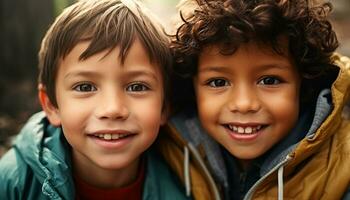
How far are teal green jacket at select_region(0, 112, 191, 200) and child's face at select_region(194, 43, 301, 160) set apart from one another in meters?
0.33

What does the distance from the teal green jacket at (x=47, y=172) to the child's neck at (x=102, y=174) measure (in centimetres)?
7

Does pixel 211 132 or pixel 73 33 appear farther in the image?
pixel 211 132

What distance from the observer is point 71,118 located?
7.77ft

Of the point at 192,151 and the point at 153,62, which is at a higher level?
the point at 153,62

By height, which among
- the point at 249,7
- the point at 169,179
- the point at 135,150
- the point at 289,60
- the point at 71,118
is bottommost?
the point at 169,179

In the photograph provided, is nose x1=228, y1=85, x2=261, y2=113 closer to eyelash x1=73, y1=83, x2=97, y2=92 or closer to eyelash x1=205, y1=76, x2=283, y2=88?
eyelash x1=205, y1=76, x2=283, y2=88

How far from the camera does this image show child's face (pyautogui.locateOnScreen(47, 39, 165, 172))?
2.30 metres

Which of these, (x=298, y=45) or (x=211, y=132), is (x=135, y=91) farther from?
(x=298, y=45)

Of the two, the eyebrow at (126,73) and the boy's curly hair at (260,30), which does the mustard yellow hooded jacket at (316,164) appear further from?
the eyebrow at (126,73)

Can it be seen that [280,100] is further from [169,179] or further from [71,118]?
[71,118]

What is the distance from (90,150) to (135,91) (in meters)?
0.32

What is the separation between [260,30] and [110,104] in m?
0.68

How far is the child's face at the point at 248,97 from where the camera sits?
236cm

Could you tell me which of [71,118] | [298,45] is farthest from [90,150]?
[298,45]
